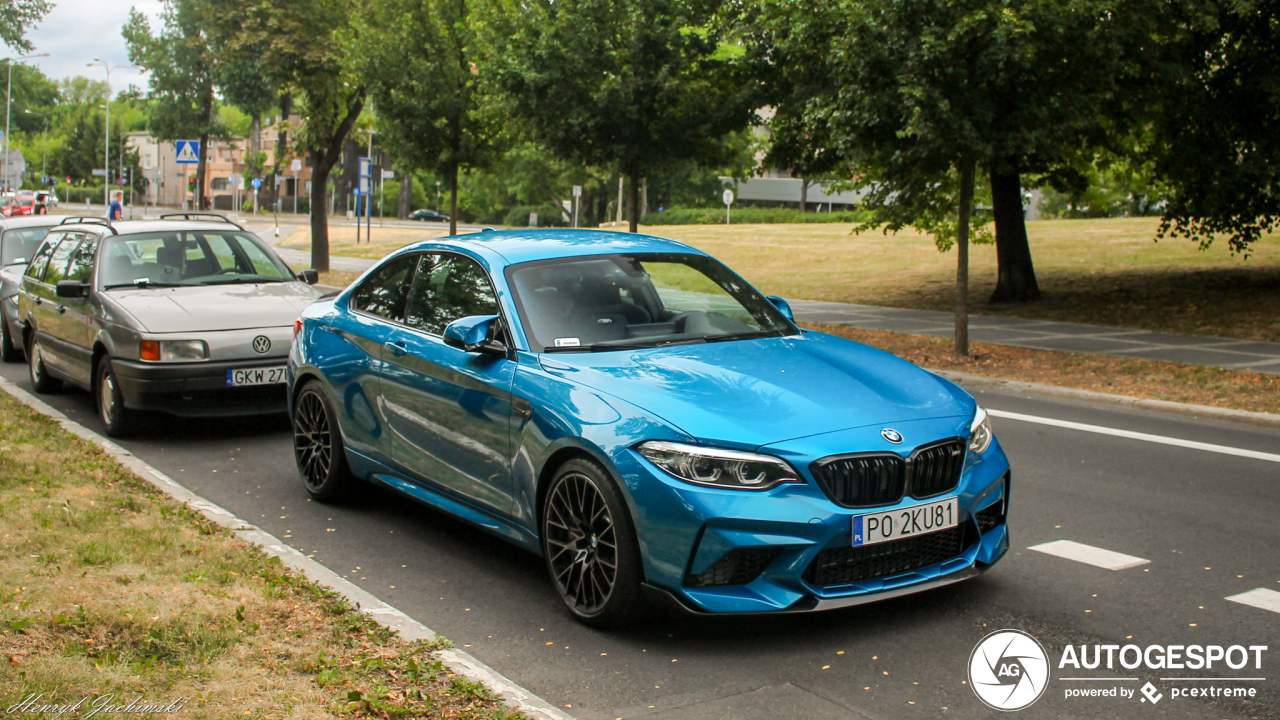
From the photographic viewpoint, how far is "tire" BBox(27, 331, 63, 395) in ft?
35.8

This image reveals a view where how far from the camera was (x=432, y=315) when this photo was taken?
19.9ft

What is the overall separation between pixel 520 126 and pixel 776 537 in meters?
18.4

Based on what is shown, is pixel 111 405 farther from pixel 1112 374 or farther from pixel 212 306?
pixel 1112 374

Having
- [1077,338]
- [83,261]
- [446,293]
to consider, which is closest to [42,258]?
[83,261]

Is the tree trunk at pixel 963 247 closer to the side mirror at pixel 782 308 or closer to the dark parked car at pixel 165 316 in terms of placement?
the dark parked car at pixel 165 316

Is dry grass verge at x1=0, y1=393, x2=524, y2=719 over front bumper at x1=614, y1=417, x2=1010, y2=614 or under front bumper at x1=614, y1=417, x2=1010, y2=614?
under

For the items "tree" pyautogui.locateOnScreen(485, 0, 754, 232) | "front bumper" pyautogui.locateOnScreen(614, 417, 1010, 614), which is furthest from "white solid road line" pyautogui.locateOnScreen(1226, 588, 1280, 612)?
"tree" pyautogui.locateOnScreen(485, 0, 754, 232)

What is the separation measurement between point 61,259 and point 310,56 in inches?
598

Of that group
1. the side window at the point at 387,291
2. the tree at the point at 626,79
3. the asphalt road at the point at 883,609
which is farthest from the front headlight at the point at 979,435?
the tree at the point at 626,79

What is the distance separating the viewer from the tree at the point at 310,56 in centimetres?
2462

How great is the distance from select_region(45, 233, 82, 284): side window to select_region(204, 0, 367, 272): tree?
1406 centimetres

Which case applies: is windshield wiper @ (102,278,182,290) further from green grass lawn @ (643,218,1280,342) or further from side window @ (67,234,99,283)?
green grass lawn @ (643,218,1280,342)

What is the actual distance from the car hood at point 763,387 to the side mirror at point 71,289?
5.83m

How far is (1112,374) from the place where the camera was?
12.3 meters
